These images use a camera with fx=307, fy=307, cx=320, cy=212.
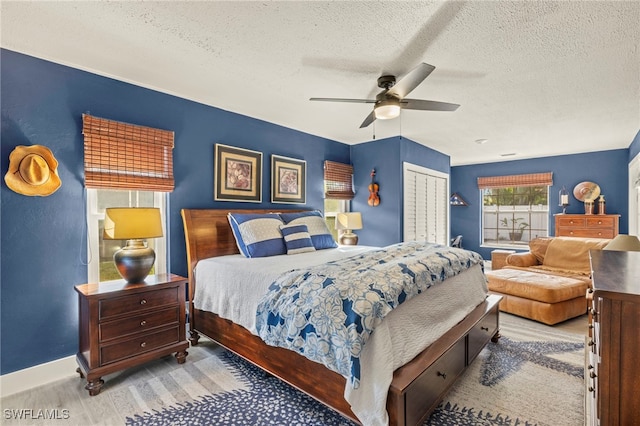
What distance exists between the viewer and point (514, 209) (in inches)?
281

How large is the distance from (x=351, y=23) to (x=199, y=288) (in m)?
2.51

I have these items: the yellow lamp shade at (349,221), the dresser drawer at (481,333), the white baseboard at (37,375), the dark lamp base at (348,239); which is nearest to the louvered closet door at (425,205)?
the yellow lamp shade at (349,221)

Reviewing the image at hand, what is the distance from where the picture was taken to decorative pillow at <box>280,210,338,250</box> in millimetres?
3522

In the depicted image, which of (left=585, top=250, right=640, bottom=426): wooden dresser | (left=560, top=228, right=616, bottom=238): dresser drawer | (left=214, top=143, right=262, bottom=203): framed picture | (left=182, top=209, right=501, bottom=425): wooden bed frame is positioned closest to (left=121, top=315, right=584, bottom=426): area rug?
(left=182, top=209, right=501, bottom=425): wooden bed frame

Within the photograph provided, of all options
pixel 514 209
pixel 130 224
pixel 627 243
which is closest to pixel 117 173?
pixel 130 224

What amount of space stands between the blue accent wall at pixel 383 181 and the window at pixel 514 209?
2746mm

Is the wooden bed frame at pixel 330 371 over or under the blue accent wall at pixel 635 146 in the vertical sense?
under

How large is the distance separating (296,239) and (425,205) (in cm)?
313

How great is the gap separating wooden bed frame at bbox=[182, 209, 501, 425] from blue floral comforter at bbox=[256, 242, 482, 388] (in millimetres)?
209

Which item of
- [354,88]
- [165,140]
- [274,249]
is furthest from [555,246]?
[165,140]

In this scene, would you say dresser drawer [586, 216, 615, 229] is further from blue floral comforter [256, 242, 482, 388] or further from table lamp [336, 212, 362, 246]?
blue floral comforter [256, 242, 482, 388]

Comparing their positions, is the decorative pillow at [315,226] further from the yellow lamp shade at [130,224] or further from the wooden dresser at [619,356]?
the wooden dresser at [619,356]

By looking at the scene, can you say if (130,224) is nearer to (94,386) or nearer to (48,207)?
(48,207)

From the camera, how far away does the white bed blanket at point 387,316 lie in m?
1.54
